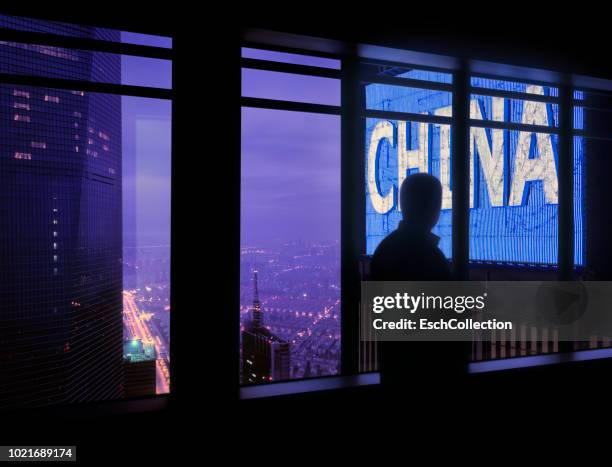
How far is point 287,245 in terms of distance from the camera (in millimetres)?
3184

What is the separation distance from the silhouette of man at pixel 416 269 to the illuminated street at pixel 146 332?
157 centimetres

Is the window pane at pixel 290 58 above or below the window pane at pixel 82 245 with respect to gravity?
above

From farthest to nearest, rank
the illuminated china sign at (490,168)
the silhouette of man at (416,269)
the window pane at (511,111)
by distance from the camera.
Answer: the window pane at (511,111) → the illuminated china sign at (490,168) → the silhouette of man at (416,269)

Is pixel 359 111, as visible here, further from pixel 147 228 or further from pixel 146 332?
pixel 146 332

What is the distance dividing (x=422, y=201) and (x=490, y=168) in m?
4.58

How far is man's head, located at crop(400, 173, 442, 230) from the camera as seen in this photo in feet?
7.11

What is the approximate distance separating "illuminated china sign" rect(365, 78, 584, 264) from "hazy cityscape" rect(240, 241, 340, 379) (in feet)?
4.06

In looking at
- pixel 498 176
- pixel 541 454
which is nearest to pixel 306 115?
pixel 541 454

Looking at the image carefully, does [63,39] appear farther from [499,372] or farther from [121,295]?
[499,372]

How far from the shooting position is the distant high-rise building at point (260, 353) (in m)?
3.16

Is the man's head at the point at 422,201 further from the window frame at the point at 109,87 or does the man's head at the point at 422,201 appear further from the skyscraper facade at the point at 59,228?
the skyscraper facade at the point at 59,228

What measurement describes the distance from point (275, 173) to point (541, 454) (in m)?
2.97

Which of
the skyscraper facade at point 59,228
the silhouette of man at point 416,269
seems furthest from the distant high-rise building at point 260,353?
the silhouette of man at point 416,269

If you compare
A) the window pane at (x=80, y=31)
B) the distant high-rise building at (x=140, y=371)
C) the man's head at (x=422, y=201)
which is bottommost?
the distant high-rise building at (x=140, y=371)
